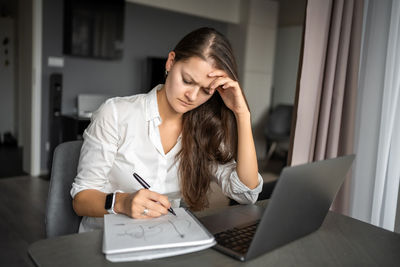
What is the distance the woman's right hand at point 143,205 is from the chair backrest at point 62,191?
0.94 ft

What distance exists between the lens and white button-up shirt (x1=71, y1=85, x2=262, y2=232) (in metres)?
1.09

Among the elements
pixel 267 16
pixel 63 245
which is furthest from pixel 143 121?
pixel 267 16

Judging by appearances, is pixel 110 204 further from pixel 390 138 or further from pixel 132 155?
pixel 390 138

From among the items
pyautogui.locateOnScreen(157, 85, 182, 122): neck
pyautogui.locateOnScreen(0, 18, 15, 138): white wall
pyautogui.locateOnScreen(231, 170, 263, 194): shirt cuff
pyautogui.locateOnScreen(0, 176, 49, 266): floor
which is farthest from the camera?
pyautogui.locateOnScreen(0, 18, 15, 138): white wall

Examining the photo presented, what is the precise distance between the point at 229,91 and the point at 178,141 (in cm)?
26

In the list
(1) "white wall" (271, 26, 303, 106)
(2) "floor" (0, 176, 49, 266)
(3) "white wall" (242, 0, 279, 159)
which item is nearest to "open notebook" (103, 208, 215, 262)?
(2) "floor" (0, 176, 49, 266)

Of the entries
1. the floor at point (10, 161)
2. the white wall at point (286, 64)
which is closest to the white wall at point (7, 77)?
the floor at point (10, 161)

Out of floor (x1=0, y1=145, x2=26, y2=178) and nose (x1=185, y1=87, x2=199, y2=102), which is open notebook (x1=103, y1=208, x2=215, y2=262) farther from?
floor (x1=0, y1=145, x2=26, y2=178)

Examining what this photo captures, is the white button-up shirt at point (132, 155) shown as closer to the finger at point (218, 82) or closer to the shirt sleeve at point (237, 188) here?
the shirt sleeve at point (237, 188)

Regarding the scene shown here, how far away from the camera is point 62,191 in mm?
1096

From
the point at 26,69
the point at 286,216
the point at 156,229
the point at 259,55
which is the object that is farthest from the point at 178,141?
the point at 259,55

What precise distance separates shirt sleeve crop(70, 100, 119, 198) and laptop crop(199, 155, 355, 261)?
1.14 feet

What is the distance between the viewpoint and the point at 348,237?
3.11ft

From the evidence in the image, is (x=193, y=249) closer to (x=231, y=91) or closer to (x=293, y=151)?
(x=231, y=91)
